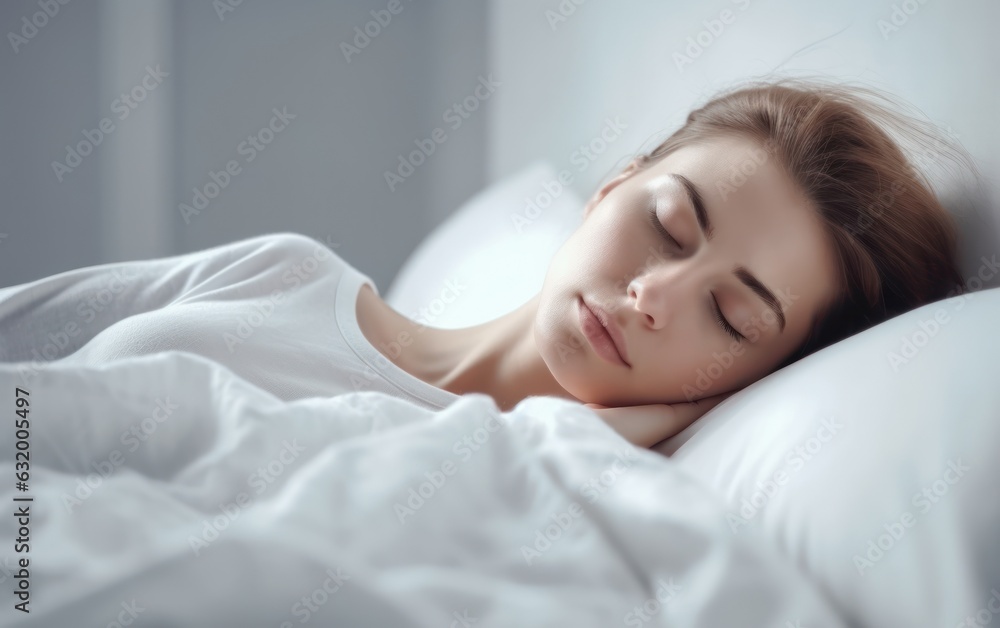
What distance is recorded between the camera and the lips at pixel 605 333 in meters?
0.83

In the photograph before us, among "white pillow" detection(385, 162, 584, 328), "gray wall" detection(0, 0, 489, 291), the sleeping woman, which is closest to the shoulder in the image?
the sleeping woman

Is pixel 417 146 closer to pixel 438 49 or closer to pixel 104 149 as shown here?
pixel 438 49

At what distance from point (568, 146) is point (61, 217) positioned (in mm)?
1371

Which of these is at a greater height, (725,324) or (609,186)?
(609,186)

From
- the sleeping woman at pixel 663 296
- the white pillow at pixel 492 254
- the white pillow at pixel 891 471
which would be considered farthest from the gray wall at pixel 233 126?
the white pillow at pixel 891 471

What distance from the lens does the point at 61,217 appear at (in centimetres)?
199

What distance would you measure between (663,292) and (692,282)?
36mm

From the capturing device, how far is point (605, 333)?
842mm

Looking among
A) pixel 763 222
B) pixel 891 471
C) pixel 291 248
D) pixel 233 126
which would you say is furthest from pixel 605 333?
pixel 233 126

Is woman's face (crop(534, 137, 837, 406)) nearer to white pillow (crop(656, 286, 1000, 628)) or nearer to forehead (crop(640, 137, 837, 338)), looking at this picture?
forehead (crop(640, 137, 837, 338))

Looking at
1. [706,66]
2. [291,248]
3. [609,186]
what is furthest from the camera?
[706,66]

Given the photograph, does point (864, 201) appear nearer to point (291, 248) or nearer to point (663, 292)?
point (663, 292)

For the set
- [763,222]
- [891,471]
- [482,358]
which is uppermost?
[763,222]

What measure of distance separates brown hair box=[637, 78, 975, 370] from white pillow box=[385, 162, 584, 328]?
49 centimetres
